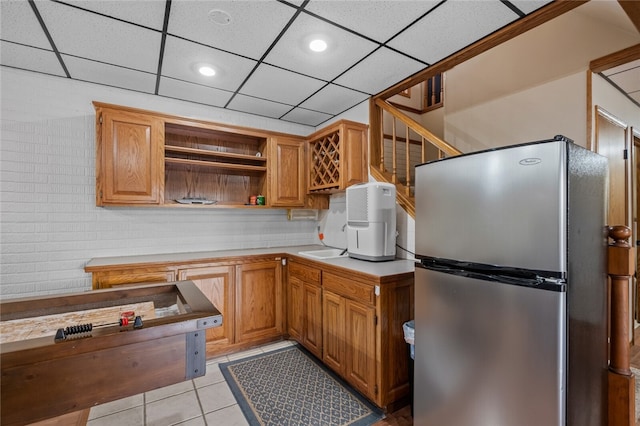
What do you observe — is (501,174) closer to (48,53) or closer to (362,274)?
(362,274)

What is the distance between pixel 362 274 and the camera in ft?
7.32

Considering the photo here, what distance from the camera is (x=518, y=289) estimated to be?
129 centimetres

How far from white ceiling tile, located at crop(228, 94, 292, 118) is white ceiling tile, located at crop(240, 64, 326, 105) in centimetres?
12

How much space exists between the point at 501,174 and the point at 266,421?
6.93ft

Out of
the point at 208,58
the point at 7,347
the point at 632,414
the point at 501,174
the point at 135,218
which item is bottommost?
the point at 632,414

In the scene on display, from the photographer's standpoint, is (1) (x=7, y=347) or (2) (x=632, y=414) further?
(2) (x=632, y=414)

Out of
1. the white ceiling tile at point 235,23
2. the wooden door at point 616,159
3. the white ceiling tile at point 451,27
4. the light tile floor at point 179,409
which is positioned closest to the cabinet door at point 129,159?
the white ceiling tile at point 235,23

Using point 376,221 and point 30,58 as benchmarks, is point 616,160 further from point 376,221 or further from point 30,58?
point 30,58

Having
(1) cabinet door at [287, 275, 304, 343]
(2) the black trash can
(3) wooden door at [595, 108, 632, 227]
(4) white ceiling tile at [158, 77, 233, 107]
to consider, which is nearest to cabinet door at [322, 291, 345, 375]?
(1) cabinet door at [287, 275, 304, 343]

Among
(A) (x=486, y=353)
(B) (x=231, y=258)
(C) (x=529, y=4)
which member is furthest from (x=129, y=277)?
(C) (x=529, y=4)

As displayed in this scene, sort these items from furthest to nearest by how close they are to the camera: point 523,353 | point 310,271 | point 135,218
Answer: point 135,218 < point 310,271 < point 523,353

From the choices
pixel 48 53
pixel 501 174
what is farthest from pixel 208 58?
pixel 501 174

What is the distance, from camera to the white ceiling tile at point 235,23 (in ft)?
5.81

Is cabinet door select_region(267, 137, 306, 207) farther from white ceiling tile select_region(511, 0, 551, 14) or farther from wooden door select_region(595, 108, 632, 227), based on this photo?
wooden door select_region(595, 108, 632, 227)
